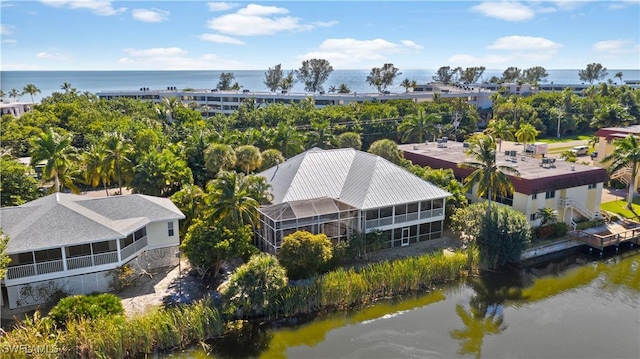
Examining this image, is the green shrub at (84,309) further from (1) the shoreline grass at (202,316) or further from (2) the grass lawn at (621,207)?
(2) the grass lawn at (621,207)

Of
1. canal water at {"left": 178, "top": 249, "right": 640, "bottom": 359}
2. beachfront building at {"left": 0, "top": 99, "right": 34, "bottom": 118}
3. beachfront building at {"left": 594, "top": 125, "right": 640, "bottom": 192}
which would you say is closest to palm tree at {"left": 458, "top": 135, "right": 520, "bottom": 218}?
canal water at {"left": 178, "top": 249, "right": 640, "bottom": 359}

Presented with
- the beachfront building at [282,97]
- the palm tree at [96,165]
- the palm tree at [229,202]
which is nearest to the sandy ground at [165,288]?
the palm tree at [229,202]

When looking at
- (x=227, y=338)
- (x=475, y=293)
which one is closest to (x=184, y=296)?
(x=227, y=338)

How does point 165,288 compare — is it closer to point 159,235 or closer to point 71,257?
point 159,235

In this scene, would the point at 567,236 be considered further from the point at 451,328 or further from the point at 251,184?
the point at 251,184

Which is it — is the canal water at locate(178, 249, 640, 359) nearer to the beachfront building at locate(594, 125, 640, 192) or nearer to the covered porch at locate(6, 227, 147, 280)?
the covered porch at locate(6, 227, 147, 280)
